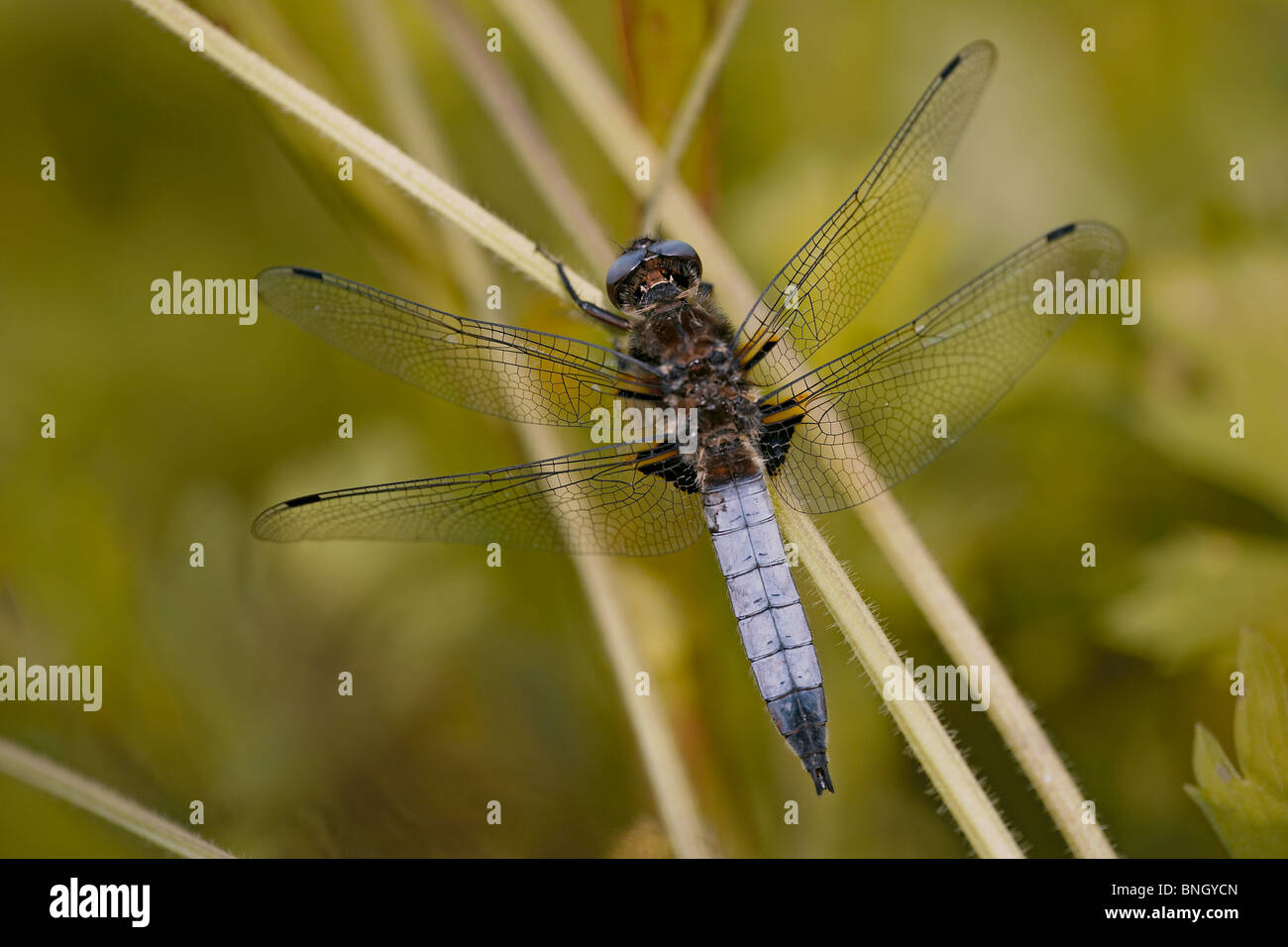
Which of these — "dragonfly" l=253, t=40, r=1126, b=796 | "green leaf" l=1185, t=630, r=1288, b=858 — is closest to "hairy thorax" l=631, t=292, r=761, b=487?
"dragonfly" l=253, t=40, r=1126, b=796

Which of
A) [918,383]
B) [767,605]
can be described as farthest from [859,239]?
[767,605]

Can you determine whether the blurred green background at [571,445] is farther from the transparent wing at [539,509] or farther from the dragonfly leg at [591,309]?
the transparent wing at [539,509]

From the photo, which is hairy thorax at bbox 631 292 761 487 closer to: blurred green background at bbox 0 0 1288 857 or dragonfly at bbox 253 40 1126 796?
dragonfly at bbox 253 40 1126 796

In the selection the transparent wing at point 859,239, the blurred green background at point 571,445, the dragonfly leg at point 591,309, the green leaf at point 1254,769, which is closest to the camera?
the green leaf at point 1254,769

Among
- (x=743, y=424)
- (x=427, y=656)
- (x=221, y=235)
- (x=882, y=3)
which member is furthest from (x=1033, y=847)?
(x=221, y=235)

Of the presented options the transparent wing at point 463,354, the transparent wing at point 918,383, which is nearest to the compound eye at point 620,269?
the transparent wing at point 463,354

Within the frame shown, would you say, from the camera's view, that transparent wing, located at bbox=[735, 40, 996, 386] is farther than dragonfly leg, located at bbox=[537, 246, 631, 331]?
Yes

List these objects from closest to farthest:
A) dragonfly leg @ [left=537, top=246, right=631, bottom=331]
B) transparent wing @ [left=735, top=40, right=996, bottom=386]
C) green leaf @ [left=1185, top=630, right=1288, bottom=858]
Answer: green leaf @ [left=1185, top=630, right=1288, bottom=858], dragonfly leg @ [left=537, top=246, right=631, bottom=331], transparent wing @ [left=735, top=40, right=996, bottom=386]

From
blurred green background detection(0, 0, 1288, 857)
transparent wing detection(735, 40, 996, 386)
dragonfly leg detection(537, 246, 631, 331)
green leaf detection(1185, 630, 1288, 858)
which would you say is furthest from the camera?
blurred green background detection(0, 0, 1288, 857)
